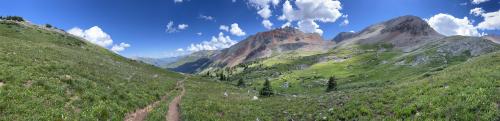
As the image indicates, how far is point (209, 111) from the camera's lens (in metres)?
30.8

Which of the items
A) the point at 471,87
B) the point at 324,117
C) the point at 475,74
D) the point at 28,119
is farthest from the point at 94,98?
the point at 475,74

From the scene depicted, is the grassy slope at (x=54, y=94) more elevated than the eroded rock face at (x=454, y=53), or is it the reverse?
the eroded rock face at (x=454, y=53)

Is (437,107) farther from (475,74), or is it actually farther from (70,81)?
(70,81)

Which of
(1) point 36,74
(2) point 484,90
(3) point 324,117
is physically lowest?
(3) point 324,117

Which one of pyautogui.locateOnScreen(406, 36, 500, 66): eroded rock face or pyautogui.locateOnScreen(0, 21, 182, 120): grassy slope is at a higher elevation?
pyautogui.locateOnScreen(406, 36, 500, 66): eroded rock face

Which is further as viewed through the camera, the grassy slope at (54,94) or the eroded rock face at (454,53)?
the eroded rock face at (454,53)

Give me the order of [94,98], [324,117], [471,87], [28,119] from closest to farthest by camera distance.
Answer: [28,119] < [471,87] < [324,117] < [94,98]

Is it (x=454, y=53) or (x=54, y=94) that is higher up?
→ (x=454, y=53)

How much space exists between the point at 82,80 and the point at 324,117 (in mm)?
23271

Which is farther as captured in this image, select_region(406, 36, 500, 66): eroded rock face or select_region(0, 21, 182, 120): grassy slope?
select_region(406, 36, 500, 66): eroded rock face

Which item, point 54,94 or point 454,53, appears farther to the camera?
point 454,53

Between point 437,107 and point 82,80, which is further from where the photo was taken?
point 82,80

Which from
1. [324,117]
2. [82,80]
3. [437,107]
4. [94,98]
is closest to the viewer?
[437,107]

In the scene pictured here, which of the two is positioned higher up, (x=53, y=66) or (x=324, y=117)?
(x=53, y=66)
